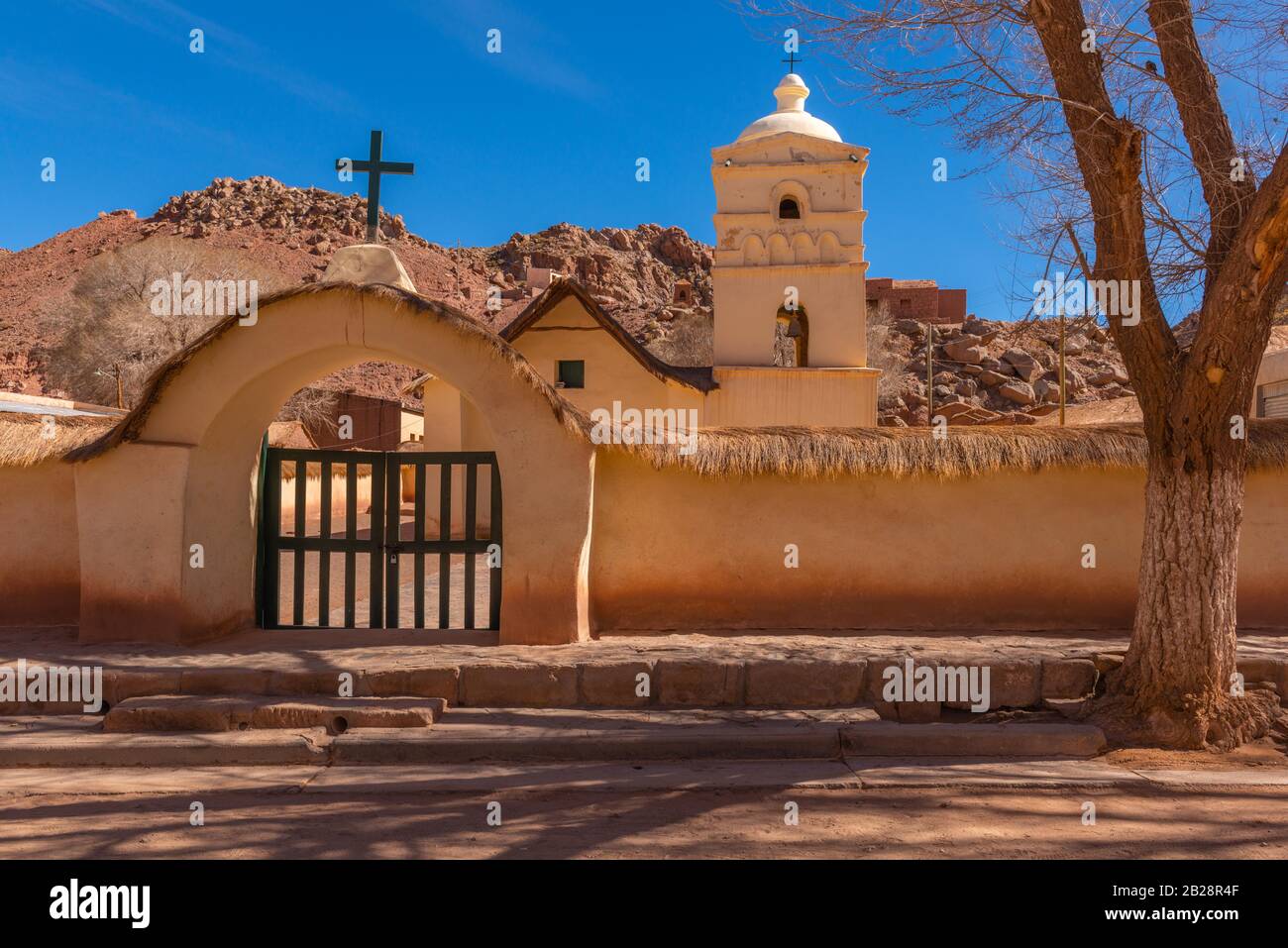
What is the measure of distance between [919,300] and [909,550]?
46.8 metres

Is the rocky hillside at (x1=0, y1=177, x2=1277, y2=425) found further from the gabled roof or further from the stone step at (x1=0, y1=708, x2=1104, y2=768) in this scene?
the stone step at (x1=0, y1=708, x2=1104, y2=768)

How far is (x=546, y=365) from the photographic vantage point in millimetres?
18703

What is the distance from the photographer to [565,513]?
7.77 meters

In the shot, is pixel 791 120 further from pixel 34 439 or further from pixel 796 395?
pixel 34 439

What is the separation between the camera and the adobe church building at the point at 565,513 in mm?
7750

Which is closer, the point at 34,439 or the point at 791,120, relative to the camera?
the point at 34,439

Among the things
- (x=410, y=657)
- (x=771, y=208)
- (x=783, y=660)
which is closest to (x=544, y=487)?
(x=410, y=657)

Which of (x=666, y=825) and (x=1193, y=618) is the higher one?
(x=1193, y=618)

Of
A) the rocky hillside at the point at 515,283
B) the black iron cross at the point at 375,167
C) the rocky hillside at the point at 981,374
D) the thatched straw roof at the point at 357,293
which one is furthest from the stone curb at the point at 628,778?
the rocky hillside at the point at 981,374

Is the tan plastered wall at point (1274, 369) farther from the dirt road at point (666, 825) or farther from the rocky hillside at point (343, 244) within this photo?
the rocky hillside at point (343, 244)

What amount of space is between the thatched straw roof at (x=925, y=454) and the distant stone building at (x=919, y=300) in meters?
44.6

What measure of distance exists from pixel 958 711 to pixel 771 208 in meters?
13.9

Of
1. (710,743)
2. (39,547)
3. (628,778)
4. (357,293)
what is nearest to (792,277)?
(357,293)

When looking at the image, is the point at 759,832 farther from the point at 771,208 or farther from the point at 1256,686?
the point at 771,208
